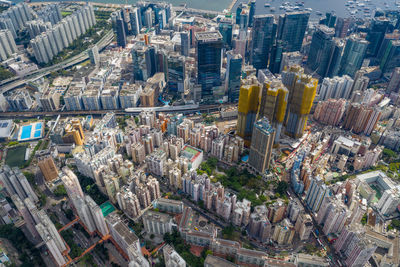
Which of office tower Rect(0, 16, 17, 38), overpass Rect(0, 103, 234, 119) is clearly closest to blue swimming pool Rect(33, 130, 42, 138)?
overpass Rect(0, 103, 234, 119)

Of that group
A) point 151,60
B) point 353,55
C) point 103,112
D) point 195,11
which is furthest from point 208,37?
point 195,11

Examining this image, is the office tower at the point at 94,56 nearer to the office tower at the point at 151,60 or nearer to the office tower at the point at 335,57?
the office tower at the point at 151,60

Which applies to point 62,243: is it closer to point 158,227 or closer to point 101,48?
point 158,227

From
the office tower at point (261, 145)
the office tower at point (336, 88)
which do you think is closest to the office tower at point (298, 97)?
the office tower at point (261, 145)

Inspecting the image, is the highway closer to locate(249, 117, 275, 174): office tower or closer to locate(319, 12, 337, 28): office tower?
locate(249, 117, 275, 174): office tower

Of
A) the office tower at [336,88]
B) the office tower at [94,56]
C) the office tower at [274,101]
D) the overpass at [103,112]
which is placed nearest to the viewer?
the office tower at [274,101]

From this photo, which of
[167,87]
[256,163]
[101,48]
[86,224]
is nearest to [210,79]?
[167,87]

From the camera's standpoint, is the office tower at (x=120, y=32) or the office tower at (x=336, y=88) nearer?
the office tower at (x=336, y=88)
